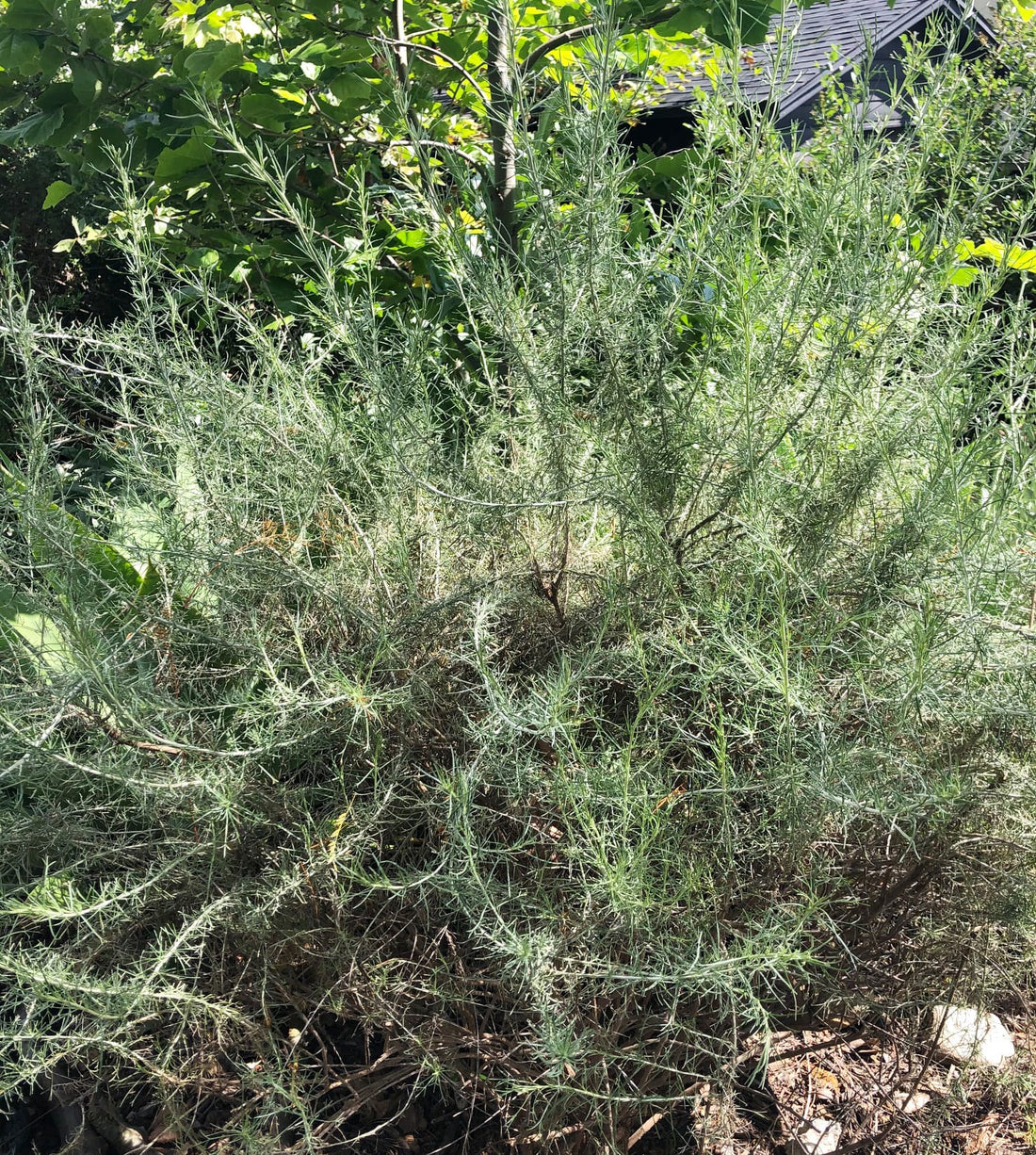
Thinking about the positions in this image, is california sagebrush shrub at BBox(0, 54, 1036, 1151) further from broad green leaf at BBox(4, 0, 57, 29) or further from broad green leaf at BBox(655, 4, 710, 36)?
broad green leaf at BBox(4, 0, 57, 29)

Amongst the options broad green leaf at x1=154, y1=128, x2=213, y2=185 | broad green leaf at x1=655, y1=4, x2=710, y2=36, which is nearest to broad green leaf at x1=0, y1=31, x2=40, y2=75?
broad green leaf at x1=154, y1=128, x2=213, y2=185

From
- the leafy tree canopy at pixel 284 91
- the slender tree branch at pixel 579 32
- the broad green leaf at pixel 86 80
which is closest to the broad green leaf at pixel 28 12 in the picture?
the leafy tree canopy at pixel 284 91

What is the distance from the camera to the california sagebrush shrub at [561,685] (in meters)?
1.53

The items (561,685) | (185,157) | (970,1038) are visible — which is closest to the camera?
(561,685)

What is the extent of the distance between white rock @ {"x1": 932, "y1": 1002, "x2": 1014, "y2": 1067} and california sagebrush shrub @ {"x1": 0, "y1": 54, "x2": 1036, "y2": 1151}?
0.34m

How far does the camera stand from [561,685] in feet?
4.66

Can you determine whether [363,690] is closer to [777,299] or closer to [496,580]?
[496,580]

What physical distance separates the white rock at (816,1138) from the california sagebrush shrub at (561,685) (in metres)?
0.41

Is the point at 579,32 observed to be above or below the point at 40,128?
above

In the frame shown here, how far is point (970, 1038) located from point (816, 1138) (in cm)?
37

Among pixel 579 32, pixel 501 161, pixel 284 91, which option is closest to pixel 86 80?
pixel 284 91

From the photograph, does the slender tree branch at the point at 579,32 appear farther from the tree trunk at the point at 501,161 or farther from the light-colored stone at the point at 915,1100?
the light-colored stone at the point at 915,1100

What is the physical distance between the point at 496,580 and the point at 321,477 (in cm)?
40

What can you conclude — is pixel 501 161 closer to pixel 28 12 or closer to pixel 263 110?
pixel 263 110
